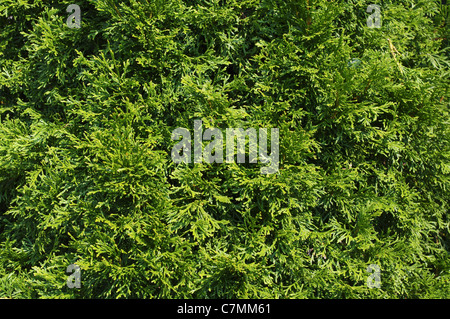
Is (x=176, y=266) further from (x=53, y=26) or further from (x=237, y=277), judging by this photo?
(x=53, y=26)

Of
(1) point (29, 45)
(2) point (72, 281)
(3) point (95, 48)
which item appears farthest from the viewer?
(1) point (29, 45)

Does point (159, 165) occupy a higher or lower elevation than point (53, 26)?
lower

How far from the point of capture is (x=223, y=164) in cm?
312

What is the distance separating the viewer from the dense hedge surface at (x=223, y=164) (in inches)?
120

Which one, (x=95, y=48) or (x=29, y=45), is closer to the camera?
(x=95, y=48)

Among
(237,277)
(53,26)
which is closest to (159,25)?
(53,26)

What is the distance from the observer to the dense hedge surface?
305 cm

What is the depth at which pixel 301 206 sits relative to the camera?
10.4 ft
